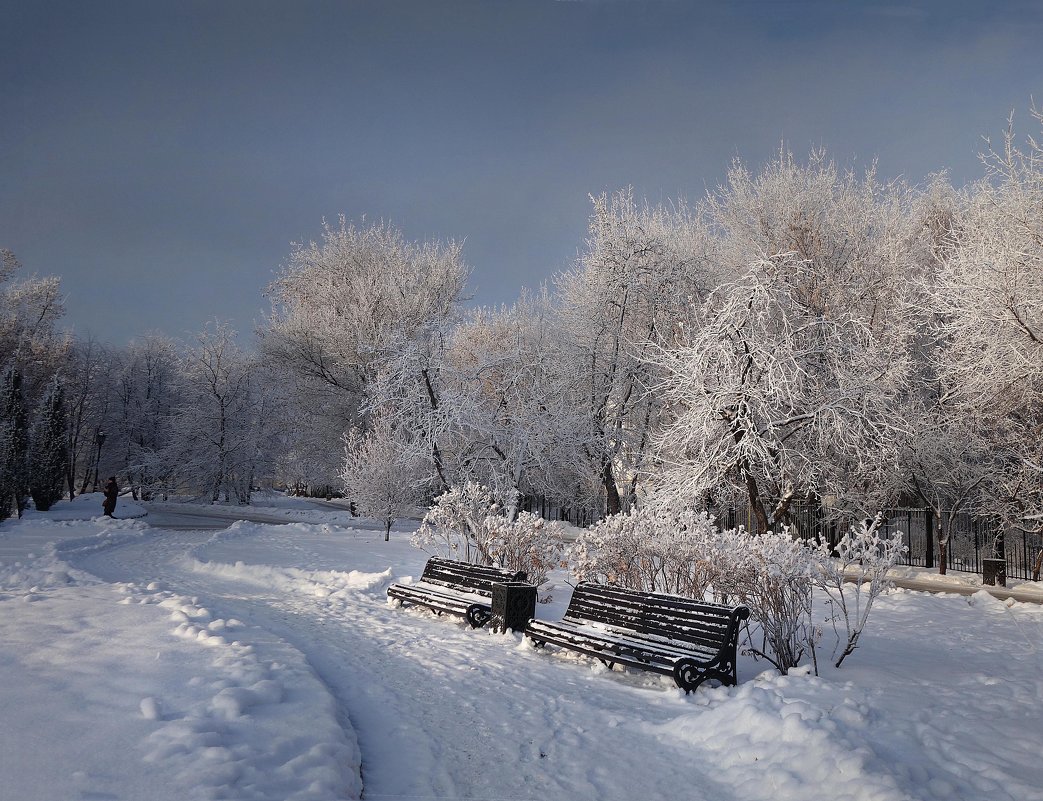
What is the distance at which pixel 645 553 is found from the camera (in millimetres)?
8953

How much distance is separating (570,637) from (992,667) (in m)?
4.50

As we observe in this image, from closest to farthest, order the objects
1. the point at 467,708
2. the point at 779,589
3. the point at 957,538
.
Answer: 1. the point at 467,708
2. the point at 779,589
3. the point at 957,538

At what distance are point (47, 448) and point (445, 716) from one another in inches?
1066

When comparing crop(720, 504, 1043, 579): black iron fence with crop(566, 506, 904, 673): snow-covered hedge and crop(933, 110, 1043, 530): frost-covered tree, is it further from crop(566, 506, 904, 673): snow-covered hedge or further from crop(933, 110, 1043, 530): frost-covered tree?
crop(566, 506, 904, 673): snow-covered hedge

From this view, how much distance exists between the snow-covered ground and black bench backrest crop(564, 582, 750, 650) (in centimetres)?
53

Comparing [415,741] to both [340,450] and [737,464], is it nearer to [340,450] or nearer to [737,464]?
[737,464]

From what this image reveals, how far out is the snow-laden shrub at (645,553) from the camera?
862 cm

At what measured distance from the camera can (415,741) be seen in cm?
507

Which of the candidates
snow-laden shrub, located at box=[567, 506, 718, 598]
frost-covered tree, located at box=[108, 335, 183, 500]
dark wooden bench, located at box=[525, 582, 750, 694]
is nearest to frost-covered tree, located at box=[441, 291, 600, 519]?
snow-laden shrub, located at box=[567, 506, 718, 598]

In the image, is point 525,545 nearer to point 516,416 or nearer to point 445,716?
point 445,716

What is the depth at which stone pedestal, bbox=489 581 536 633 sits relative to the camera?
28.6 ft

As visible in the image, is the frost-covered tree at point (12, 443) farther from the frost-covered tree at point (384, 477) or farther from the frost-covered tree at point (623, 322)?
the frost-covered tree at point (623, 322)

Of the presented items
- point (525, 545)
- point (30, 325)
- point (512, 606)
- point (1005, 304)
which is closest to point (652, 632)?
point (512, 606)

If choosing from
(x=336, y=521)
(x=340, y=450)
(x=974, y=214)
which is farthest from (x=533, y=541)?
(x=340, y=450)
